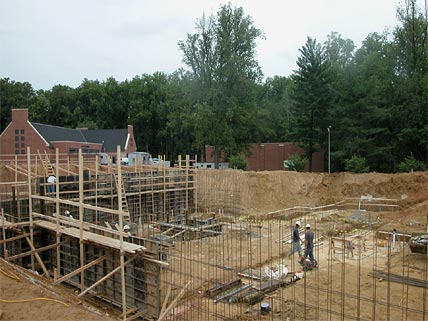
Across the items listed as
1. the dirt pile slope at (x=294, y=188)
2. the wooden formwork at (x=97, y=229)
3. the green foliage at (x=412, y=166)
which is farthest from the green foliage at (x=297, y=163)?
the wooden formwork at (x=97, y=229)

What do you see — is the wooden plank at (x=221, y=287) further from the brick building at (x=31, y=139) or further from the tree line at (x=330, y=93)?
the brick building at (x=31, y=139)

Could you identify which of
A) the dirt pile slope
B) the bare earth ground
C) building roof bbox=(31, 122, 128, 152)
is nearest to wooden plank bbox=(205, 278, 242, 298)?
the bare earth ground

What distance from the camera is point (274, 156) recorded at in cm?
3697

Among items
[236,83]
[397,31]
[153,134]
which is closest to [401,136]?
[397,31]

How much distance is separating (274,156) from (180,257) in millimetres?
27949

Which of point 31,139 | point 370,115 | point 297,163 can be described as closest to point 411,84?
point 370,115

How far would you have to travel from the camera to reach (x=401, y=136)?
94.3 feet

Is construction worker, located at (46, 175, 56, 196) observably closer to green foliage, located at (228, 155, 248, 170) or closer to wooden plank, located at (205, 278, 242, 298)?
wooden plank, located at (205, 278, 242, 298)

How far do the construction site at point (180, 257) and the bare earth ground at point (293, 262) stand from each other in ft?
0.16

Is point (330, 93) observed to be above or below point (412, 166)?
above

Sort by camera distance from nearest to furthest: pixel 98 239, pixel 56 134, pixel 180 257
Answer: pixel 98 239 < pixel 180 257 < pixel 56 134

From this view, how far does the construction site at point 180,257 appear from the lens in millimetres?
8180

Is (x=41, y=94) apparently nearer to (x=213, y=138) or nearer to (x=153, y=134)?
(x=153, y=134)

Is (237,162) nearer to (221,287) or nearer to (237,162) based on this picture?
(237,162)
